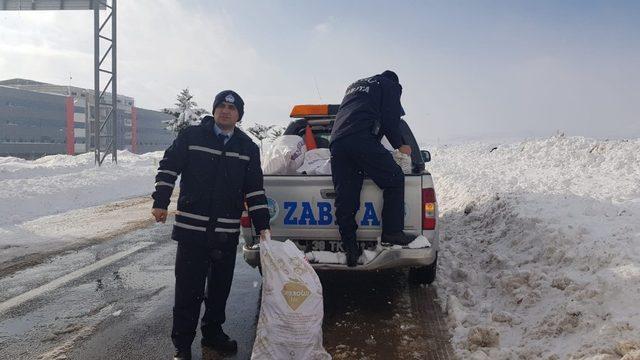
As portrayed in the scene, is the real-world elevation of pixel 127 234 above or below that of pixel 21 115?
below

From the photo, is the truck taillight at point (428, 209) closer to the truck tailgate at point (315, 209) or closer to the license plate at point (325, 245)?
the truck tailgate at point (315, 209)

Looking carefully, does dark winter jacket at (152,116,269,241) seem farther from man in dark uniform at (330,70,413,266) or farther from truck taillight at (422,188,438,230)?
truck taillight at (422,188,438,230)

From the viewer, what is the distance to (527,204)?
609 cm

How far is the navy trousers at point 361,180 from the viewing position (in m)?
3.84

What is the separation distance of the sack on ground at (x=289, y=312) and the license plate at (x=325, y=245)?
119 centimetres

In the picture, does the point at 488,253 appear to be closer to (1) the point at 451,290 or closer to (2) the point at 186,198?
(1) the point at 451,290

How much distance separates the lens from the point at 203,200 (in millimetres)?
3135

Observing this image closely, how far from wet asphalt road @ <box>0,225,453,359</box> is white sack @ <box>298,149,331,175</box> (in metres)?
1.31

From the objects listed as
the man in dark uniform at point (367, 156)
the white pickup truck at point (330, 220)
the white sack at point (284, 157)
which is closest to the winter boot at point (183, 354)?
the white pickup truck at point (330, 220)

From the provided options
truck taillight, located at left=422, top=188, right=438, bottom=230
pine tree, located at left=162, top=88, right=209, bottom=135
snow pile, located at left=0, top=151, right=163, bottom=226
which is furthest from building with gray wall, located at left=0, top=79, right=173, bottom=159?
truck taillight, located at left=422, top=188, right=438, bottom=230

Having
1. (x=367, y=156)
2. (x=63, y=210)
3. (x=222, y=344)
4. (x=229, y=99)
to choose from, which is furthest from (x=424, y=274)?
(x=63, y=210)

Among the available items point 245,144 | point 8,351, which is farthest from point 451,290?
point 8,351

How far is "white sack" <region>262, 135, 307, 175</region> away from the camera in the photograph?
4707 millimetres

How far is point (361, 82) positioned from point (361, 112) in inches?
14.2
